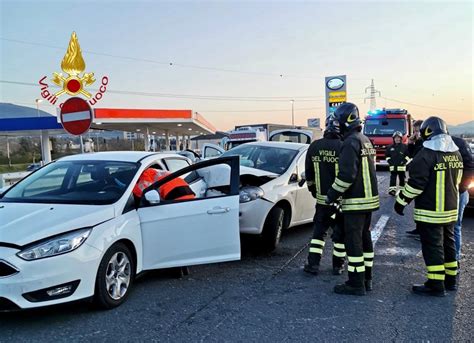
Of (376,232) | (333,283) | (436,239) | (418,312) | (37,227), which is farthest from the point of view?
(376,232)

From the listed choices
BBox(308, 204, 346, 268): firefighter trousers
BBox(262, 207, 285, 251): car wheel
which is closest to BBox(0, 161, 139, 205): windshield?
BBox(262, 207, 285, 251): car wheel

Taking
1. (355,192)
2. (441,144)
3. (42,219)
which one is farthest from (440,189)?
(42,219)

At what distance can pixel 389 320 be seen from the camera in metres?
Answer: 3.71

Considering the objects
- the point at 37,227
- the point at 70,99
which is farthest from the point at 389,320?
the point at 70,99

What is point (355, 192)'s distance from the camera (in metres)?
4.39

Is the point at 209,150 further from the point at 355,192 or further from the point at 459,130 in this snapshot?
the point at 459,130

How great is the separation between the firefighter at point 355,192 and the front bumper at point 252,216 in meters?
1.38

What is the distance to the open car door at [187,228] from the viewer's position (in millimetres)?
4348

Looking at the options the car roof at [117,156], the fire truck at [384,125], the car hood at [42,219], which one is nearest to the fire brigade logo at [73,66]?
the car roof at [117,156]

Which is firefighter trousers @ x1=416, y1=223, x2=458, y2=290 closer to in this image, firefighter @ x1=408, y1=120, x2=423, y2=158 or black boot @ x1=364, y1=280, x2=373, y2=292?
black boot @ x1=364, y1=280, x2=373, y2=292

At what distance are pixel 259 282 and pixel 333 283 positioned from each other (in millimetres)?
831

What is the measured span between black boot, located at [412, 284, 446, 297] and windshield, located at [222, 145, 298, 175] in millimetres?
2649

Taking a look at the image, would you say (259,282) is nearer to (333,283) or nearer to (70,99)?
(333,283)

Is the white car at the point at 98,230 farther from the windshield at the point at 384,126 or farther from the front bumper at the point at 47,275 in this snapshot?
the windshield at the point at 384,126
